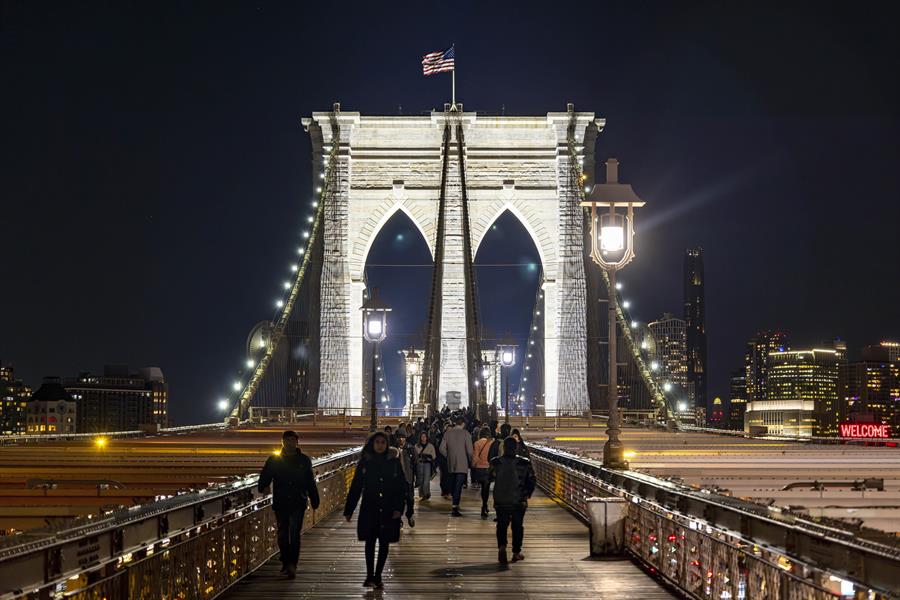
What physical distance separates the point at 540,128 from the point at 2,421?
105545mm

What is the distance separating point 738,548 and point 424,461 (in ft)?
46.2

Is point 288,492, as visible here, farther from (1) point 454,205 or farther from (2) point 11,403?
(2) point 11,403

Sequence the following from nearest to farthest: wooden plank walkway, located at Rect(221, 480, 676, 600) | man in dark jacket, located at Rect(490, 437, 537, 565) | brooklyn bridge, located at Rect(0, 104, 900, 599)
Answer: brooklyn bridge, located at Rect(0, 104, 900, 599)
wooden plank walkway, located at Rect(221, 480, 676, 600)
man in dark jacket, located at Rect(490, 437, 537, 565)

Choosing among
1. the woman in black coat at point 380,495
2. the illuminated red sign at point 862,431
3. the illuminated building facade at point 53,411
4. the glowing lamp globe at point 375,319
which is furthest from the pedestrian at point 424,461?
the illuminated building facade at point 53,411

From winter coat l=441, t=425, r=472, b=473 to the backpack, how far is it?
18.6ft

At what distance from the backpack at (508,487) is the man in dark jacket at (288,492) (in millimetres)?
2069

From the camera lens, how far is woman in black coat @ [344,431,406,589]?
11312mm

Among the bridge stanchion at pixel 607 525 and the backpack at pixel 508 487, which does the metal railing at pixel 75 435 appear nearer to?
the backpack at pixel 508 487

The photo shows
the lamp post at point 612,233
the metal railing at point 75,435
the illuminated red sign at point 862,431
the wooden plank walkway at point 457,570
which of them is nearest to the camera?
the wooden plank walkway at point 457,570

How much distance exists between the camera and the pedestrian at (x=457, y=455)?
738 inches

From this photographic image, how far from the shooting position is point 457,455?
61.7ft

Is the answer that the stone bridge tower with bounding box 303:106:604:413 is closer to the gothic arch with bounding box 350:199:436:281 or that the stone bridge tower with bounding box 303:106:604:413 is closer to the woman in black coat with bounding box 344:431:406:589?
the gothic arch with bounding box 350:199:436:281

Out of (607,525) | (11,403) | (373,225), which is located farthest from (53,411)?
(607,525)

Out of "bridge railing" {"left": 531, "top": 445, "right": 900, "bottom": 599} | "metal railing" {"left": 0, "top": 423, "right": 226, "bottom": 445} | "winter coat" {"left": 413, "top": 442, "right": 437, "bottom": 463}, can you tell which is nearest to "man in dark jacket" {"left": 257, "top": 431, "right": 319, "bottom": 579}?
"bridge railing" {"left": 531, "top": 445, "right": 900, "bottom": 599}
